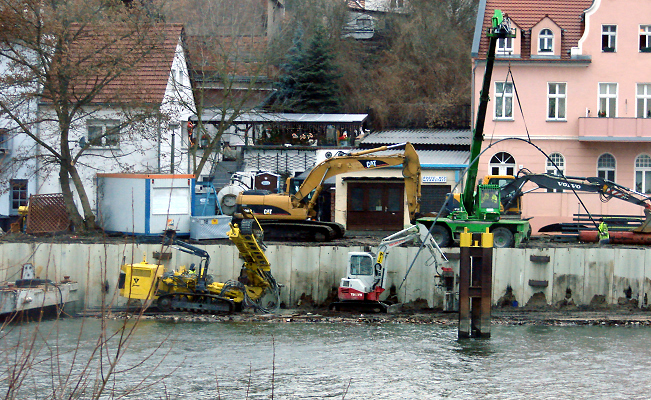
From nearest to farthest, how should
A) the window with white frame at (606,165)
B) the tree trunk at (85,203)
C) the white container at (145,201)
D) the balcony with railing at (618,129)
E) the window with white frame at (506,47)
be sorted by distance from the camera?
the white container at (145,201) → the tree trunk at (85,203) → the balcony with railing at (618,129) → the window with white frame at (606,165) → the window with white frame at (506,47)

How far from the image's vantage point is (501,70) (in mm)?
35719

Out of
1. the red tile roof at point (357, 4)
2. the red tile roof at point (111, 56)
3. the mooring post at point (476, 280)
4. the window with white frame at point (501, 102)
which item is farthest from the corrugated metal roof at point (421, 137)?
the mooring post at point (476, 280)

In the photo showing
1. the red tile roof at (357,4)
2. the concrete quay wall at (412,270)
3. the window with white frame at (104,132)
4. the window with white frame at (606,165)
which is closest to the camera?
the concrete quay wall at (412,270)

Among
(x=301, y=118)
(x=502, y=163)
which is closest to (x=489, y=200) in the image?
(x=502, y=163)

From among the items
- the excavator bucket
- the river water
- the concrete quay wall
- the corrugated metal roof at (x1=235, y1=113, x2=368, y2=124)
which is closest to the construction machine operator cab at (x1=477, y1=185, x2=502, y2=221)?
the concrete quay wall

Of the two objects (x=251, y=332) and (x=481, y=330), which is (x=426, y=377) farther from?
(x=251, y=332)

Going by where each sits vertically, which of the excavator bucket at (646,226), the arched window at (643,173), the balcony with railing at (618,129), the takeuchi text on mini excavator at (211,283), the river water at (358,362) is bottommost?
the river water at (358,362)

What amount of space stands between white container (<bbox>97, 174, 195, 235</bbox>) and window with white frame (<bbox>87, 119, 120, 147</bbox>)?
54.3 inches

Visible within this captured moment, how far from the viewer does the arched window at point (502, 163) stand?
116 ft

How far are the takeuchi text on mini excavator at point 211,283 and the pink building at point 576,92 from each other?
15.9 metres

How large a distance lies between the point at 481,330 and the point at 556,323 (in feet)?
13.0

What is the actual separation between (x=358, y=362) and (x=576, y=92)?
887 inches

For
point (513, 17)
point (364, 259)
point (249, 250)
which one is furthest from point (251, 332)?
point (513, 17)

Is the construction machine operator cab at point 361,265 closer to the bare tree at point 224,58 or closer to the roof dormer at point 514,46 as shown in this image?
the bare tree at point 224,58
